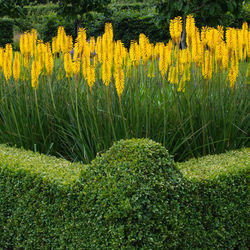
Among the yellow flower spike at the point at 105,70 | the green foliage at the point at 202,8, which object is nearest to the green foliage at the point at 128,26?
the green foliage at the point at 202,8

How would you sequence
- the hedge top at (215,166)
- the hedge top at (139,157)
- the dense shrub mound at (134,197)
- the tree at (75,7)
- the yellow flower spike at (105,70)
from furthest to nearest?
the tree at (75,7) < the yellow flower spike at (105,70) < the hedge top at (215,166) < the hedge top at (139,157) < the dense shrub mound at (134,197)

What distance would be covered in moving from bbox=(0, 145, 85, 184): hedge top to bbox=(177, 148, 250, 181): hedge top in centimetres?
83

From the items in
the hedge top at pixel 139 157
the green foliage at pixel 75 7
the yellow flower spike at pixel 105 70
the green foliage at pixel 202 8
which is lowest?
the hedge top at pixel 139 157

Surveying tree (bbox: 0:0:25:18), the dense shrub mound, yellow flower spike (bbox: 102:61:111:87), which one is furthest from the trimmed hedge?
tree (bbox: 0:0:25:18)

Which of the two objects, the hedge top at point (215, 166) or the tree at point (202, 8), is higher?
the tree at point (202, 8)

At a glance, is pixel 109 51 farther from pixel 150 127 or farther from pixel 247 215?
pixel 247 215

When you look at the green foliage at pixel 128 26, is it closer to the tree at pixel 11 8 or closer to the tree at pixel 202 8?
the tree at pixel 11 8

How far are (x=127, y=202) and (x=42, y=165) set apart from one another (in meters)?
1.03

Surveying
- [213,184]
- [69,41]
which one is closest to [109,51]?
[69,41]

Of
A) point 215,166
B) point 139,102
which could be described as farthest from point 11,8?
point 215,166

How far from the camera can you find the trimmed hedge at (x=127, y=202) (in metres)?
2.62

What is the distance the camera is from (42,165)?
3.31 m

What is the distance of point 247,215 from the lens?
3.22 meters

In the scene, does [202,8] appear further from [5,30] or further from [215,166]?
[5,30]
